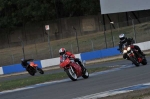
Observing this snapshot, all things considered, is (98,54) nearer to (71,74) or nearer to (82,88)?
(71,74)

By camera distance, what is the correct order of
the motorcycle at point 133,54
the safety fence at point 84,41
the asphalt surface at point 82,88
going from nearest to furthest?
the asphalt surface at point 82,88 → the motorcycle at point 133,54 → the safety fence at point 84,41

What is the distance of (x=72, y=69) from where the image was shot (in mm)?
18188

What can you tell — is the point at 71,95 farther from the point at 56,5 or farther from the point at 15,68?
the point at 56,5

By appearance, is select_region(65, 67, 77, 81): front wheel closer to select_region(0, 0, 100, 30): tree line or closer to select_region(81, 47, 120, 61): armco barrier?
select_region(81, 47, 120, 61): armco barrier

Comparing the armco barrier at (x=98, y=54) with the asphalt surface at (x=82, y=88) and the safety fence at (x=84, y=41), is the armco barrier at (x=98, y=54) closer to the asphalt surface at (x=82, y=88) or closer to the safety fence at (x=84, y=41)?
the safety fence at (x=84, y=41)

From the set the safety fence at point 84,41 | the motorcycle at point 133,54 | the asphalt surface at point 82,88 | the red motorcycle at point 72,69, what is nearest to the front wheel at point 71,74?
the red motorcycle at point 72,69

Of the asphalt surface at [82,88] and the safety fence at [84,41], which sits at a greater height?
the safety fence at [84,41]

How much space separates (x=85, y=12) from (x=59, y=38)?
7.41 meters

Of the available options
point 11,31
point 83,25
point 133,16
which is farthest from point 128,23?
point 11,31

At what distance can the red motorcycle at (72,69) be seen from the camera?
18.0m

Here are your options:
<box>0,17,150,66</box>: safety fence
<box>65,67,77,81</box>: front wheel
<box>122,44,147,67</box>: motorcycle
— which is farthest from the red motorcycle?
<box>0,17,150,66</box>: safety fence

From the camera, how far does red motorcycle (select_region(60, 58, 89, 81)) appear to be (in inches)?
708

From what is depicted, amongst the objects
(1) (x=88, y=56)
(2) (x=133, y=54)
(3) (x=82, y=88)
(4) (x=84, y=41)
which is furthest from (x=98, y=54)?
(3) (x=82, y=88)

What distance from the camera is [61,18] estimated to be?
215 ft
